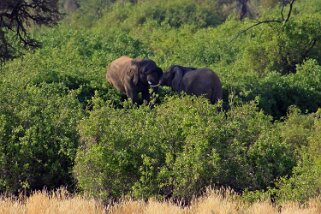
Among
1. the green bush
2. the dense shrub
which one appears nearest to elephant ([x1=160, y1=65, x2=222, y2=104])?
the green bush

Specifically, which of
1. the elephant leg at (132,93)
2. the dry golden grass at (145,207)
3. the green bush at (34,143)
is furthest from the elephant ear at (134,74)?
the dry golden grass at (145,207)

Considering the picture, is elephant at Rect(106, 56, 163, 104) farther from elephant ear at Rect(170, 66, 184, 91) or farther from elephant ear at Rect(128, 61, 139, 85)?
elephant ear at Rect(170, 66, 184, 91)

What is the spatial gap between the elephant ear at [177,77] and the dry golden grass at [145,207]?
8.50 m

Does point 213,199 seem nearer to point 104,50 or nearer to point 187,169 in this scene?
point 187,169

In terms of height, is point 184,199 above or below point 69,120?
below

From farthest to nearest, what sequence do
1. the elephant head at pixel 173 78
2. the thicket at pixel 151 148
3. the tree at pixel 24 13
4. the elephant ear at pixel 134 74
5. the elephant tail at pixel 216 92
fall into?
the elephant ear at pixel 134 74 → the elephant head at pixel 173 78 → the elephant tail at pixel 216 92 → the tree at pixel 24 13 → the thicket at pixel 151 148

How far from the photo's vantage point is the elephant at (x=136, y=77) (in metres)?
18.8

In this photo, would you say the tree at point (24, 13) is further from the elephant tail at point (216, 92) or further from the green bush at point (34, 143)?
the elephant tail at point (216, 92)

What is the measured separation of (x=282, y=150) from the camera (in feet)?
39.3

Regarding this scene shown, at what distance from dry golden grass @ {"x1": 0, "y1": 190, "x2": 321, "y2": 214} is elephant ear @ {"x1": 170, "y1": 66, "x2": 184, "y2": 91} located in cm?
850

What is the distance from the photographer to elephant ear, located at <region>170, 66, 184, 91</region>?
1875 cm

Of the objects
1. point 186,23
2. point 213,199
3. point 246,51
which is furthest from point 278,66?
point 186,23

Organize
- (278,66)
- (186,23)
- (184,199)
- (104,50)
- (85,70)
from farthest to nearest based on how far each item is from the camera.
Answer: (186,23) < (104,50) < (278,66) < (85,70) < (184,199)

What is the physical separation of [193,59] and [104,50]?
2.77m
